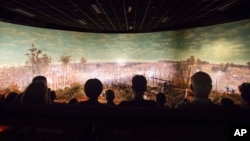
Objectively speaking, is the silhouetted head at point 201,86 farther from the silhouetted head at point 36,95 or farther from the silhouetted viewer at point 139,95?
the silhouetted head at point 36,95

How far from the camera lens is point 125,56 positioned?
10.3 meters

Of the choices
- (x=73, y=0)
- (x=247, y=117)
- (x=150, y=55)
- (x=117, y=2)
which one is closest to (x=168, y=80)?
(x=150, y=55)

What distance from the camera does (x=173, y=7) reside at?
6551 millimetres

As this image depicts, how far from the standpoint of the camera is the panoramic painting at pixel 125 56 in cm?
736

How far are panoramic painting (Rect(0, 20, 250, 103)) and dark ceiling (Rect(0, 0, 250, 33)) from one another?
0.34 meters

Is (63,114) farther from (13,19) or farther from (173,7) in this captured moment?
(13,19)

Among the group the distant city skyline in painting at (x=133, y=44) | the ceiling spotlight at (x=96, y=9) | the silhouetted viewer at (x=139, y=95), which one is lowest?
the silhouetted viewer at (x=139, y=95)

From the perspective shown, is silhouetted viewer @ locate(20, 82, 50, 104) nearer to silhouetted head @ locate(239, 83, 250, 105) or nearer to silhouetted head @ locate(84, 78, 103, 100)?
silhouetted head @ locate(84, 78, 103, 100)

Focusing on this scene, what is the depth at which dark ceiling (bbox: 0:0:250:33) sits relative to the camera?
20.4ft

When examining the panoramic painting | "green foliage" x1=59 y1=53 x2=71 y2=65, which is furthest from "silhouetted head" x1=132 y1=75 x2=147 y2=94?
"green foliage" x1=59 y1=53 x2=71 y2=65

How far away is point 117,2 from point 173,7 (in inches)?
65.9

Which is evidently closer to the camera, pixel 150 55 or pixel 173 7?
pixel 173 7

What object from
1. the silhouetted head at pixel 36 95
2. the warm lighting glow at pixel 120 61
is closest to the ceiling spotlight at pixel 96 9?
the warm lighting glow at pixel 120 61

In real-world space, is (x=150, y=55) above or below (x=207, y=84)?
above
